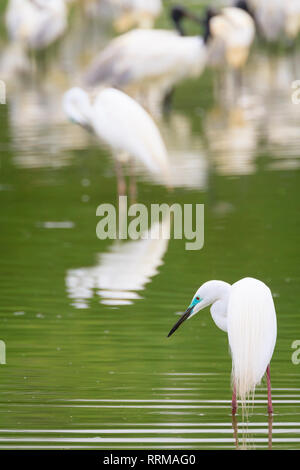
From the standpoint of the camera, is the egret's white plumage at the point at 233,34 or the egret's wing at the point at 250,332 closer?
the egret's wing at the point at 250,332

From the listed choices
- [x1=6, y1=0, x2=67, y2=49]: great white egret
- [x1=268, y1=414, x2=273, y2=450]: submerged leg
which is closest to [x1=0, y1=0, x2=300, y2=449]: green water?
[x1=268, y1=414, x2=273, y2=450]: submerged leg

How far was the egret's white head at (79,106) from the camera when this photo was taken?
456 inches

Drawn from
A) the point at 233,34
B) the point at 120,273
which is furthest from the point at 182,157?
the point at 233,34

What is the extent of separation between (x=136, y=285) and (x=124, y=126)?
10.7 ft

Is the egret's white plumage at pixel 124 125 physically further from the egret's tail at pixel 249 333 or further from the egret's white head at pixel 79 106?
the egret's tail at pixel 249 333

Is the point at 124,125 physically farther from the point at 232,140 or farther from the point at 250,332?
the point at 250,332

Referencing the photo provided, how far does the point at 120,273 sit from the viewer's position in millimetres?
8562

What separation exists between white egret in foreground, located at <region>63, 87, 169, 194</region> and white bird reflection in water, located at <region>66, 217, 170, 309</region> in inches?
54.5

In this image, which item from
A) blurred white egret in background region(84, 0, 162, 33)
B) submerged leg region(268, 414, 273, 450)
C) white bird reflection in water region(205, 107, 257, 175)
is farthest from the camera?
blurred white egret in background region(84, 0, 162, 33)

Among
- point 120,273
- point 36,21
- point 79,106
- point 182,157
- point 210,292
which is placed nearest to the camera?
point 210,292

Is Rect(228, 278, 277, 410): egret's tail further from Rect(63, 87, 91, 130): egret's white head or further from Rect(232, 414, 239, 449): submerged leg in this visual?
Rect(63, 87, 91, 130): egret's white head

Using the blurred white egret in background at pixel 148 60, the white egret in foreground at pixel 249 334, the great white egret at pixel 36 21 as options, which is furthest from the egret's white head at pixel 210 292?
the great white egret at pixel 36 21

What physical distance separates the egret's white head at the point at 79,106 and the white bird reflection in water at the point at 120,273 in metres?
2.11

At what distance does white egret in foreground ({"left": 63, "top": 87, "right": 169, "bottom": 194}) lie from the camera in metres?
11.1
